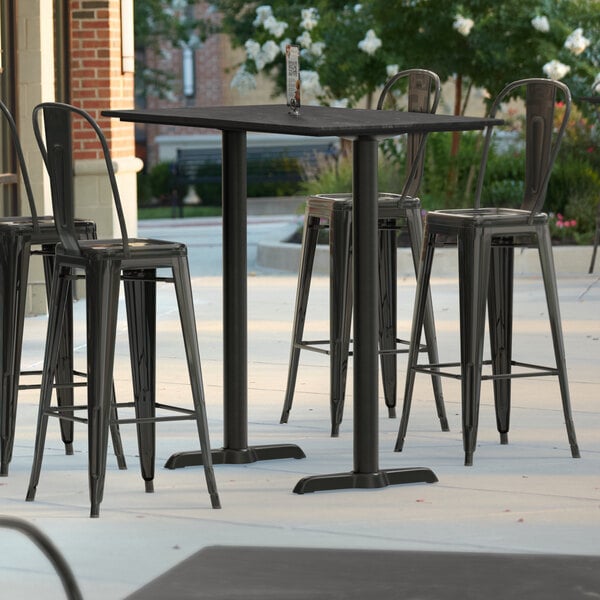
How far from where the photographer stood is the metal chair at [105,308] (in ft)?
18.0

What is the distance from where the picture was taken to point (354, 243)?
19.3 feet

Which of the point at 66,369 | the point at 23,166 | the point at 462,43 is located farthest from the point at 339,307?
the point at 462,43

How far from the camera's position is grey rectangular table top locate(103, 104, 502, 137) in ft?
18.1

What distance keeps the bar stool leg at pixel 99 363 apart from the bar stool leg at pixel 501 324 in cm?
200

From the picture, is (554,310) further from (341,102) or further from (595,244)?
(341,102)

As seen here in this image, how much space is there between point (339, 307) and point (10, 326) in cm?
154

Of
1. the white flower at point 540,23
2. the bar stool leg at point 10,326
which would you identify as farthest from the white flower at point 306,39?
the bar stool leg at point 10,326

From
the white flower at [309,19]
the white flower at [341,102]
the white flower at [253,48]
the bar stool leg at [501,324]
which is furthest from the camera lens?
the white flower at [253,48]

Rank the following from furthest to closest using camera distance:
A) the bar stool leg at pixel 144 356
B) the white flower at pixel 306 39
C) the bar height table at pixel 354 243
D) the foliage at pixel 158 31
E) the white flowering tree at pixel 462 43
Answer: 1. the foliage at pixel 158 31
2. the white flower at pixel 306 39
3. the white flowering tree at pixel 462 43
4. the bar stool leg at pixel 144 356
5. the bar height table at pixel 354 243

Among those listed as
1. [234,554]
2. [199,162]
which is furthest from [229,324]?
[199,162]

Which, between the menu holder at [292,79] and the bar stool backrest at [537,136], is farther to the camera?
the bar stool backrest at [537,136]

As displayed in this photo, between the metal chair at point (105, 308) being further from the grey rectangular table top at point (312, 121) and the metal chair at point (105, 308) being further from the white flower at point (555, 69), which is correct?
the white flower at point (555, 69)

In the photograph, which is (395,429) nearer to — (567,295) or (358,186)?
(358,186)

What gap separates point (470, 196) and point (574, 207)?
116 centimetres
